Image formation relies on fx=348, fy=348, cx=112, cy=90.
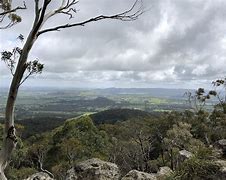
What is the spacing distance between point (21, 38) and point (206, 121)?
37404mm

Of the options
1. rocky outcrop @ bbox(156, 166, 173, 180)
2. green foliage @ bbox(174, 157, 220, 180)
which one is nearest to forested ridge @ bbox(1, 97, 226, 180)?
rocky outcrop @ bbox(156, 166, 173, 180)

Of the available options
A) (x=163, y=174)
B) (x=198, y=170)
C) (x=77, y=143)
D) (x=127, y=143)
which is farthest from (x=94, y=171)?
(x=127, y=143)

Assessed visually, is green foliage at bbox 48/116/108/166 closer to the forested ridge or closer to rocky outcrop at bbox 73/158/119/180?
the forested ridge

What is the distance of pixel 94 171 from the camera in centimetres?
1463

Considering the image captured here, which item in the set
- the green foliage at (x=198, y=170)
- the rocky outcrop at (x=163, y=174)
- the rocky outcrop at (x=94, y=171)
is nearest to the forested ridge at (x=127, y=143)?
the rocky outcrop at (x=94, y=171)

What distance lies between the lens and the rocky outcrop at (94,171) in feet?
47.8

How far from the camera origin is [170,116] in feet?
139

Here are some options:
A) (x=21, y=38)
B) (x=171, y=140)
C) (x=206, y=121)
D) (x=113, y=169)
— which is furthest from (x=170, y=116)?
(x=21, y=38)

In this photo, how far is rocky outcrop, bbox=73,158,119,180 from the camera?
1456 centimetres

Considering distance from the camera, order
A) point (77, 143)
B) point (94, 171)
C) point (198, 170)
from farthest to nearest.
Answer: point (77, 143) → point (94, 171) → point (198, 170)

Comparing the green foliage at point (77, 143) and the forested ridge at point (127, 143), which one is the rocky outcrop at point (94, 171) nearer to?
the forested ridge at point (127, 143)

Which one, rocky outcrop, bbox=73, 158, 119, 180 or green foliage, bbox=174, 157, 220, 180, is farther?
rocky outcrop, bbox=73, 158, 119, 180

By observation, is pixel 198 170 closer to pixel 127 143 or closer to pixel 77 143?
→ pixel 77 143

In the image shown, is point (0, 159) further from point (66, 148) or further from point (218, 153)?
point (66, 148)
